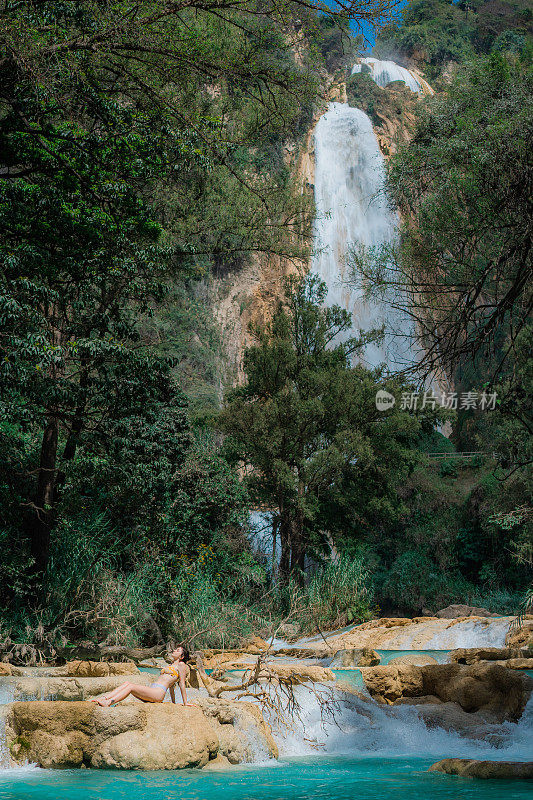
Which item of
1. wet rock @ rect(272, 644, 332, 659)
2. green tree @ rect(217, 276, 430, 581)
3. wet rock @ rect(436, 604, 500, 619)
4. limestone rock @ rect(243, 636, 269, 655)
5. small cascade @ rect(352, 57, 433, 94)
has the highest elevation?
small cascade @ rect(352, 57, 433, 94)

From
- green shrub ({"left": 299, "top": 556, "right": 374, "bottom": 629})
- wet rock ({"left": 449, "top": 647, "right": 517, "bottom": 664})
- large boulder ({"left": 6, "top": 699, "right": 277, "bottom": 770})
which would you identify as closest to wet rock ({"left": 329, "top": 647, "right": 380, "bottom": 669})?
wet rock ({"left": 449, "top": 647, "right": 517, "bottom": 664})

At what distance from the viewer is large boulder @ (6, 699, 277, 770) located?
5.44 m

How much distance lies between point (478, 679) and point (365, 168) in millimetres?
32274

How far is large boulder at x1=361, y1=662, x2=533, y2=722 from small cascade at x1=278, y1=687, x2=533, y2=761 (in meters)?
0.20

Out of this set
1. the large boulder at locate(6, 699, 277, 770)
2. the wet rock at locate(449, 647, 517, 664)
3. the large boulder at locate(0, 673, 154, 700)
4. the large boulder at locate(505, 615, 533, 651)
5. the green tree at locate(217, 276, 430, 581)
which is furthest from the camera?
the green tree at locate(217, 276, 430, 581)

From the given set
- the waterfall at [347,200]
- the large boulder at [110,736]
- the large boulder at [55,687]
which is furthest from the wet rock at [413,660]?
the waterfall at [347,200]

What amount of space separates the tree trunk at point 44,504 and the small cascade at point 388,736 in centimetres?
515

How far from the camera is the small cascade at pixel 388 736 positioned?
674cm

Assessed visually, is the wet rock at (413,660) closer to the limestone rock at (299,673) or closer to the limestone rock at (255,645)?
the limestone rock at (299,673)

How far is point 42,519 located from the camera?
35.5ft

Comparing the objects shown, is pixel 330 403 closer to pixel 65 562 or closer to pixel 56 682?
pixel 65 562

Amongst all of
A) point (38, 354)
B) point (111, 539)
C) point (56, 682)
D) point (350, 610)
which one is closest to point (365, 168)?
point (350, 610)

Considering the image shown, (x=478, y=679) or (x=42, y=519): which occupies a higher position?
(x=42, y=519)

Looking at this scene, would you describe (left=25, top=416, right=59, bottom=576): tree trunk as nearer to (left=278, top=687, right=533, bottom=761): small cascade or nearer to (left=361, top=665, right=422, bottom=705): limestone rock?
(left=278, top=687, right=533, bottom=761): small cascade
